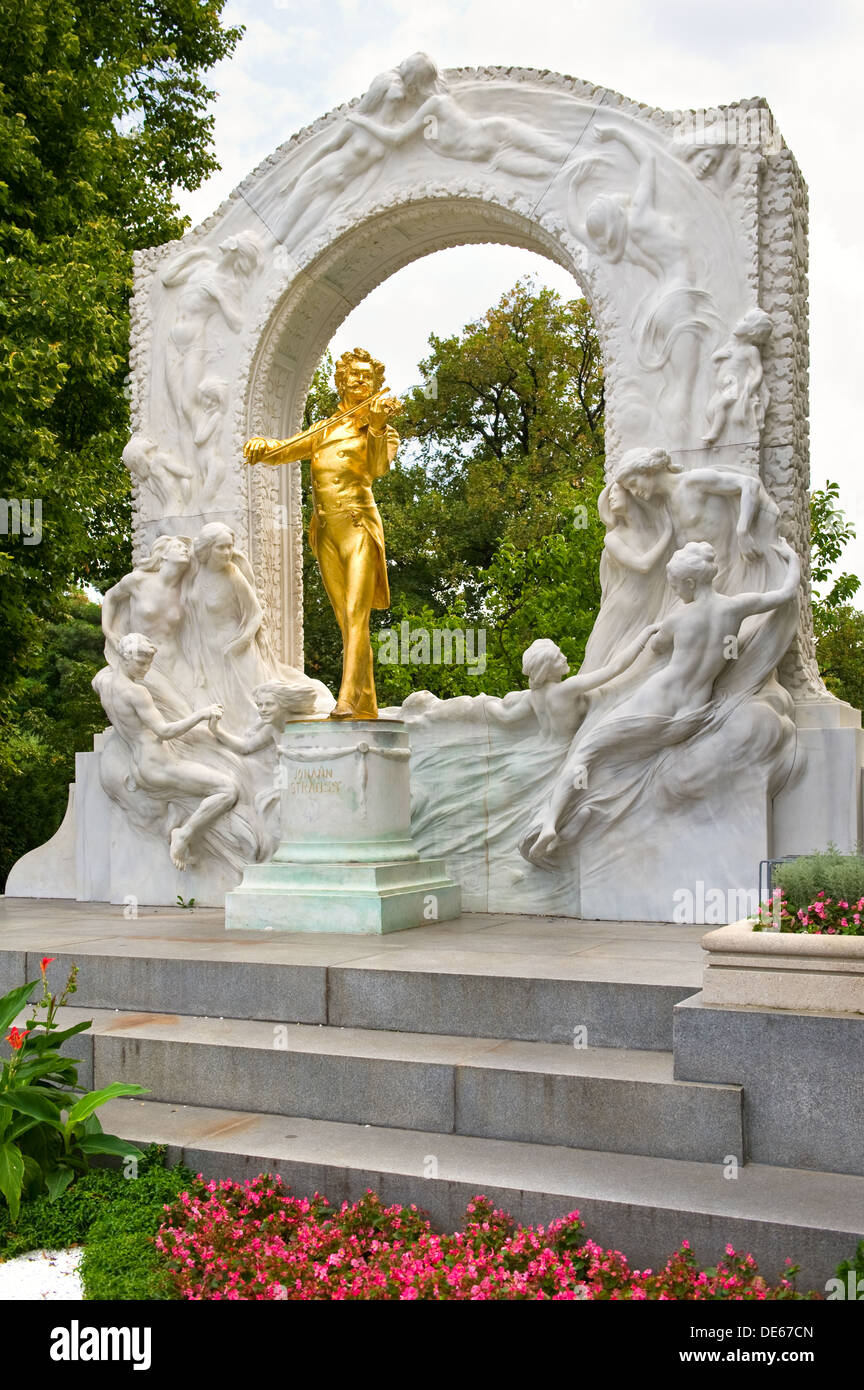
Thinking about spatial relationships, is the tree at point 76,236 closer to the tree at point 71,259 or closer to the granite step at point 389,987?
the tree at point 71,259

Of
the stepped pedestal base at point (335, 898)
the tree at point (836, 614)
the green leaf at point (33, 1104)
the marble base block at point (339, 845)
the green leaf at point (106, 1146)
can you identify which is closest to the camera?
the green leaf at point (33, 1104)

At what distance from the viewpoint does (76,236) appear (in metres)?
13.5

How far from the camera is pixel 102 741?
10.1 m

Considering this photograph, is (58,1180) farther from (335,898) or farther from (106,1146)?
(335,898)

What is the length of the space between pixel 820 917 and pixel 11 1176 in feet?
9.64

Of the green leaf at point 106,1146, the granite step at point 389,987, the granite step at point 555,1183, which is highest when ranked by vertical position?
the granite step at point 389,987

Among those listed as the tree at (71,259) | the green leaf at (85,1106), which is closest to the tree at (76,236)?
the tree at (71,259)

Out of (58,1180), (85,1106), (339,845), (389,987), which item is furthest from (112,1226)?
(339,845)

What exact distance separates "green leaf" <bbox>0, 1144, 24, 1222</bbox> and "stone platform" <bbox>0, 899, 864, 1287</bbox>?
61 centimetres

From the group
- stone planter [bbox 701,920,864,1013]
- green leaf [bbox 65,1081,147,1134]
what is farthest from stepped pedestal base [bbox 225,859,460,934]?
stone planter [bbox 701,920,864,1013]

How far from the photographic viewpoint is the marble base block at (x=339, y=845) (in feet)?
25.6
